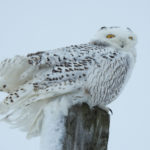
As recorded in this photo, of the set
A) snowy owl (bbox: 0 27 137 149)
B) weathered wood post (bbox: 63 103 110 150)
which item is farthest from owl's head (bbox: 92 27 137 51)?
weathered wood post (bbox: 63 103 110 150)

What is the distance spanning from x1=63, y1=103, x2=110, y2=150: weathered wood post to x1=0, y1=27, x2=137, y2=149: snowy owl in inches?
3.8

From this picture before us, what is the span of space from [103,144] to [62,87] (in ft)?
1.86

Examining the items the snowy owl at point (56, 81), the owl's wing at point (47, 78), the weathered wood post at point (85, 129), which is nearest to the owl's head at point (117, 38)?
the snowy owl at point (56, 81)

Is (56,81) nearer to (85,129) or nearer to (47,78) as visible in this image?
(47,78)

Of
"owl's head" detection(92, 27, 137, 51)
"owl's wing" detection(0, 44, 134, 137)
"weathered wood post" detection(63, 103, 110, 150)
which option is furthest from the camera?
"owl's head" detection(92, 27, 137, 51)

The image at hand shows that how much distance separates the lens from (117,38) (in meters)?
3.47

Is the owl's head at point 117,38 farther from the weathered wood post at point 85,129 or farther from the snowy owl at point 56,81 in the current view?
the weathered wood post at point 85,129

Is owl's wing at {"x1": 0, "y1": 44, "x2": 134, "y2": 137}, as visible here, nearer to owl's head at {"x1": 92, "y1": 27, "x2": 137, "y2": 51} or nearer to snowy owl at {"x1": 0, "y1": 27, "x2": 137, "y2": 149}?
snowy owl at {"x1": 0, "y1": 27, "x2": 137, "y2": 149}

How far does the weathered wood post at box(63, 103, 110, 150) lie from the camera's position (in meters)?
2.58

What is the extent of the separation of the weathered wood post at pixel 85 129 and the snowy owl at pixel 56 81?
10 centimetres

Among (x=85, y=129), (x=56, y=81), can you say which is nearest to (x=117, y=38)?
(x=56, y=81)

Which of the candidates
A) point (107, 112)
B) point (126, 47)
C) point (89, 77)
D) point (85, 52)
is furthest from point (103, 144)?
point (126, 47)

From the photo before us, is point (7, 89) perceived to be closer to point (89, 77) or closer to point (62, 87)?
point (62, 87)

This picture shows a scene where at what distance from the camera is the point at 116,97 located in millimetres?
3264
